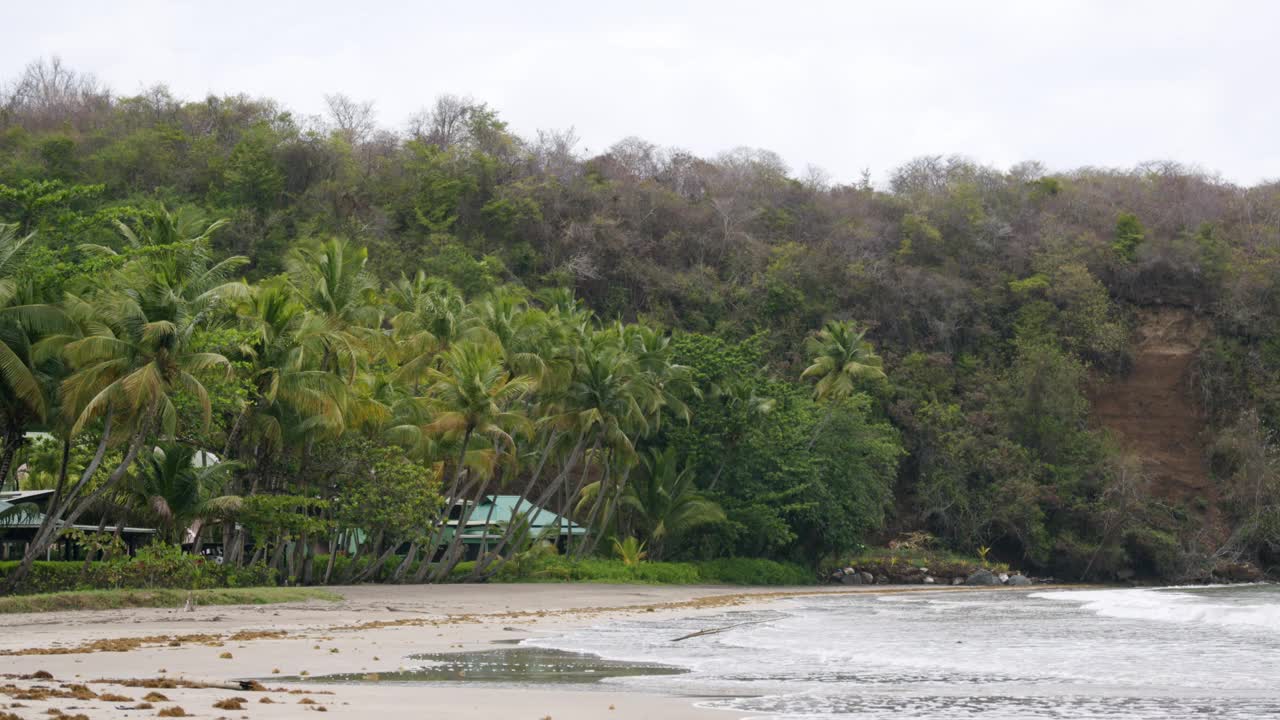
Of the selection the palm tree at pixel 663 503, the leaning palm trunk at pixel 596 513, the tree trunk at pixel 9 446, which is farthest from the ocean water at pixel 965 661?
the palm tree at pixel 663 503

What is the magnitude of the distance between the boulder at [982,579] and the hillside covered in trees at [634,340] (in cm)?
320

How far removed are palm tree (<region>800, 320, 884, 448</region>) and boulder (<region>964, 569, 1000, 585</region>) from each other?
8.49 meters

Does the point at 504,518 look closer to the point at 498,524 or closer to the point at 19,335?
the point at 498,524

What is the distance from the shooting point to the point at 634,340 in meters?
37.1

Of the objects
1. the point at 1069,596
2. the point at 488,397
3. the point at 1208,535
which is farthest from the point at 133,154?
the point at 1208,535

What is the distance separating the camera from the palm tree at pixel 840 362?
4831 centimetres

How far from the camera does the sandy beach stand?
27.7 feet

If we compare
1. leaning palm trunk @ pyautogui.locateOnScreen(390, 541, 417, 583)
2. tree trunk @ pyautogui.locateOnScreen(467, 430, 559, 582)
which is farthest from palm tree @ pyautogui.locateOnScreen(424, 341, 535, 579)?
tree trunk @ pyautogui.locateOnScreen(467, 430, 559, 582)

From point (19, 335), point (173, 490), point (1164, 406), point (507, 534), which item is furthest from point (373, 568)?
point (1164, 406)

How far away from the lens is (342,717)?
7996 millimetres

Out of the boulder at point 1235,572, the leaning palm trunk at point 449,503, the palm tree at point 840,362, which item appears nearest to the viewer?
the leaning palm trunk at point 449,503

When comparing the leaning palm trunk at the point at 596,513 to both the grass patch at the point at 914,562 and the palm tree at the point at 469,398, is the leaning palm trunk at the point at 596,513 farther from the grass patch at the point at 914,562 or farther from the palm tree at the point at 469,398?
the grass patch at the point at 914,562

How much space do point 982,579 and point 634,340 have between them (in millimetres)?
18209

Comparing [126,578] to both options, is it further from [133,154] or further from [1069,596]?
[133,154]
